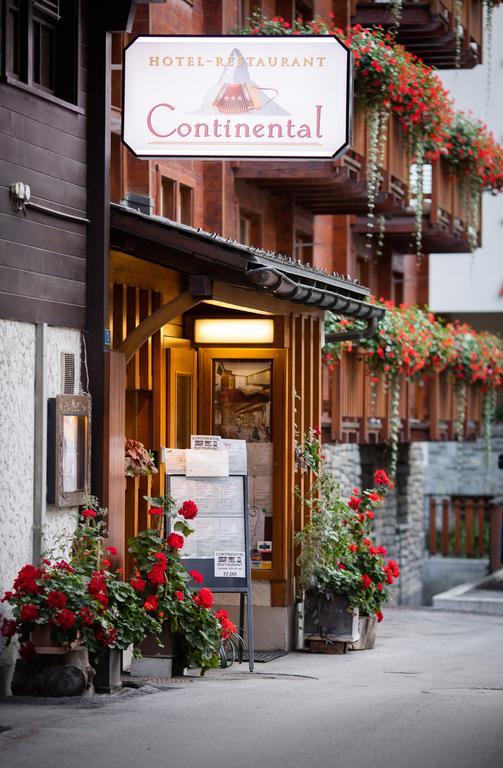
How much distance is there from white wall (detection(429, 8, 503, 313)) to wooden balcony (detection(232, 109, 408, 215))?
1402cm

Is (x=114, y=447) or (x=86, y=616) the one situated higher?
(x=114, y=447)

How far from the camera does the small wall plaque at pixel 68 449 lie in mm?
11500

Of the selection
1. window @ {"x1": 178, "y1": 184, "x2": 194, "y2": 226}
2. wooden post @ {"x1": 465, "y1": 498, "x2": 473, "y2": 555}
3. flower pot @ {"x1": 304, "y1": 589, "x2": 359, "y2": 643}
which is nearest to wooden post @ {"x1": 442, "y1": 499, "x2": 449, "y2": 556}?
wooden post @ {"x1": 465, "y1": 498, "x2": 473, "y2": 555}

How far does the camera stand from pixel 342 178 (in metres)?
21.5

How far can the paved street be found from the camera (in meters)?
8.74

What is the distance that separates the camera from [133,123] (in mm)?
12930

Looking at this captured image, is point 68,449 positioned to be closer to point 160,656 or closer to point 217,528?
point 160,656

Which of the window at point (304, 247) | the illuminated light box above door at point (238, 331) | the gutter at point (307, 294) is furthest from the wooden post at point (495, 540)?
the illuminated light box above door at point (238, 331)

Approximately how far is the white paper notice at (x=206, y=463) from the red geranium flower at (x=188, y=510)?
3.01ft

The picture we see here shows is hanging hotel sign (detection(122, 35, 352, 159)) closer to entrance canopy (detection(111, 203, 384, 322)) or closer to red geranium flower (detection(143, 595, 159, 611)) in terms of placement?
entrance canopy (detection(111, 203, 384, 322))

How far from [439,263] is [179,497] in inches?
1074

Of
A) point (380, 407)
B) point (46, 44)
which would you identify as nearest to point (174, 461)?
point (46, 44)

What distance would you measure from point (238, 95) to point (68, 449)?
3.12 metres

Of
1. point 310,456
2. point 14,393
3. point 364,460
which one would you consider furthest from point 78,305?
point 364,460
